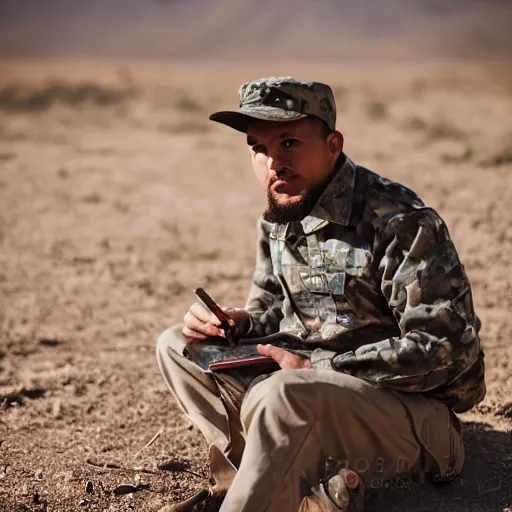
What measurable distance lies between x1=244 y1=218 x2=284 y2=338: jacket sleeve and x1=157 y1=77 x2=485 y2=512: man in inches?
4.4

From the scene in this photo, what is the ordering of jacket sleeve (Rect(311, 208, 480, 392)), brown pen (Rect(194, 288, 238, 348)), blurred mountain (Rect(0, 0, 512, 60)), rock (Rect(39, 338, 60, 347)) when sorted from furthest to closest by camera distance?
1. blurred mountain (Rect(0, 0, 512, 60))
2. rock (Rect(39, 338, 60, 347))
3. brown pen (Rect(194, 288, 238, 348))
4. jacket sleeve (Rect(311, 208, 480, 392))

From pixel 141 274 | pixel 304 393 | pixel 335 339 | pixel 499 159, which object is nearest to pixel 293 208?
pixel 335 339

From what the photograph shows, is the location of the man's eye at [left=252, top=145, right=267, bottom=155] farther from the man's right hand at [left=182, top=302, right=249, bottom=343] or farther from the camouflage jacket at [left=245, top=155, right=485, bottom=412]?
the man's right hand at [left=182, top=302, right=249, bottom=343]

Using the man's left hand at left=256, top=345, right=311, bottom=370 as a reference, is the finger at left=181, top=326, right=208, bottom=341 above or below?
below

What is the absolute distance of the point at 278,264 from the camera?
3.58 metres

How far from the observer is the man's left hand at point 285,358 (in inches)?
127

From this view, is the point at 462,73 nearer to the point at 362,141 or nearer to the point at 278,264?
the point at 362,141

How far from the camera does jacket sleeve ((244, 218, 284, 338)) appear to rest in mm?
3732

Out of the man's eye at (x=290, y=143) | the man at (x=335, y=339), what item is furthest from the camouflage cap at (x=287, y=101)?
the man's eye at (x=290, y=143)

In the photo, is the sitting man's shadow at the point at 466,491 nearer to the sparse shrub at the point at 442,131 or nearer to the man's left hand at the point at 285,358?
the man's left hand at the point at 285,358

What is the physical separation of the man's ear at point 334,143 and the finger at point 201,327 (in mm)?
838

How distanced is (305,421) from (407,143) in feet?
42.0

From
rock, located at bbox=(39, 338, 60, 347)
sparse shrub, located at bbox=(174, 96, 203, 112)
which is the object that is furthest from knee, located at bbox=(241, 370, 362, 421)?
sparse shrub, located at bbox=(174, 96, 203, 112)

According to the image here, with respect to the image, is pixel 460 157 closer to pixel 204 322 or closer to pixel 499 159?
pixel 499 159
